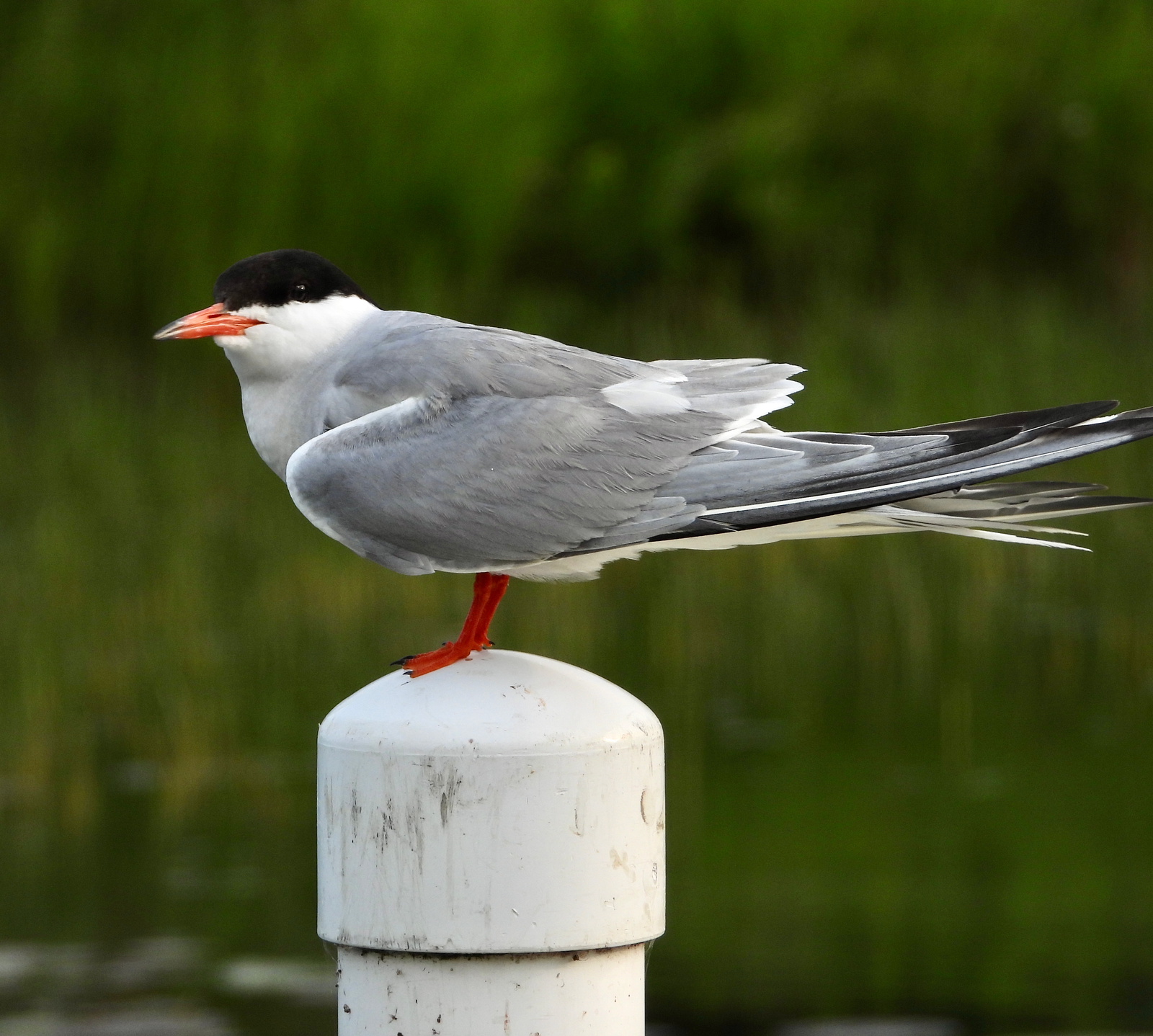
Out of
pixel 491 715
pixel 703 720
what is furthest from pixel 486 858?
pixel 703 720

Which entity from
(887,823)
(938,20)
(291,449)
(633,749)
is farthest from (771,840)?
(938,20)

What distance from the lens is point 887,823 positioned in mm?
6988

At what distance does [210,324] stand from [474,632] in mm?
779

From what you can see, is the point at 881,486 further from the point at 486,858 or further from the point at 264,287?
the point at 264,287

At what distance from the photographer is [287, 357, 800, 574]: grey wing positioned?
10.2ft

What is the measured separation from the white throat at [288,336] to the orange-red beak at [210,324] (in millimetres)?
11

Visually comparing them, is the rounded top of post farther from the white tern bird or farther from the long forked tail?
the long forked tail

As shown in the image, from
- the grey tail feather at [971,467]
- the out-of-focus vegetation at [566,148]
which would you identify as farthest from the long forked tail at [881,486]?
the out-of-focus vegetation at [566,148]

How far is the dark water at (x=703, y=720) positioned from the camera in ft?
19.8

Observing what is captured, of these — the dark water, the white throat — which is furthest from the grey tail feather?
the dark water

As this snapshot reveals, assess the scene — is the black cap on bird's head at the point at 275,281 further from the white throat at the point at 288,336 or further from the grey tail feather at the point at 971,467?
the grey tail feather at the point at 971,467

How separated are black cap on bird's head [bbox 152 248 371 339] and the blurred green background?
2.90 m

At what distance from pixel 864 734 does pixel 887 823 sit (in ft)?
2.84

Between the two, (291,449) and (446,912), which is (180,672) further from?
(446,912)
